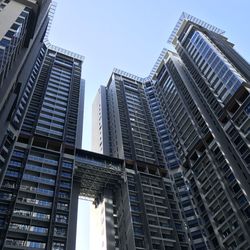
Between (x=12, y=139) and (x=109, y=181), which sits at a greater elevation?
(x=12, y=139)

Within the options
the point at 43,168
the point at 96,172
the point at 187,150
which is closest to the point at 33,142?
the point at 43,168

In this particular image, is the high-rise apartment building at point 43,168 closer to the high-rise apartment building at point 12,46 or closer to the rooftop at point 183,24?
the high-rise apartment building at point 12,46

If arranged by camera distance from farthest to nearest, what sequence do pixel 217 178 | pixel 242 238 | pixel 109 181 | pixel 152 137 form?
pixel 152 137 → pixel 109 181 → pixel 217 178 → pixel 242 238

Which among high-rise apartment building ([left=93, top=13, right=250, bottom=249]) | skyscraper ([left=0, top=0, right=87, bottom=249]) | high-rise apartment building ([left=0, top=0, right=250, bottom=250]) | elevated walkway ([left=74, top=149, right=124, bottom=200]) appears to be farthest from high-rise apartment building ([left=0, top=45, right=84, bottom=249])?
high-rise apartment building ([left=93, top=13, right=250, bottom=249])

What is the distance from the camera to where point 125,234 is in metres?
69.3

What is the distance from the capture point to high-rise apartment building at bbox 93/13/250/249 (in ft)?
217

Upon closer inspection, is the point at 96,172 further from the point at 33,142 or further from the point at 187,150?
the point at 187,150

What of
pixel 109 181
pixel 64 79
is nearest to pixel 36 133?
pixel 109 181

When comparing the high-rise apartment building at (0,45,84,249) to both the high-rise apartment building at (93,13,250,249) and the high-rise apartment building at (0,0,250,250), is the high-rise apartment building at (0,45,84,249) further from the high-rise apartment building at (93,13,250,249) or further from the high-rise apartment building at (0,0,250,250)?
the high-rise apartment building at (93,13,250,249)

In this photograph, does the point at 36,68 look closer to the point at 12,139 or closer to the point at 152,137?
the point at 12,139

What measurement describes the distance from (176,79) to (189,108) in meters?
14.1

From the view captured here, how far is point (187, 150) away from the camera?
86188 millimetres

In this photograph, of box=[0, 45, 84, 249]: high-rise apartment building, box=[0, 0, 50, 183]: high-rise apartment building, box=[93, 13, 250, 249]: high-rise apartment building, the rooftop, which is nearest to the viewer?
box=[0, 0, 50, 183]: high-rise apartment building

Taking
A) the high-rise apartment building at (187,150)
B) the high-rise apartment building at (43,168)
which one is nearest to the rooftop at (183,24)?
the high-rise apartment building at (187,150)
